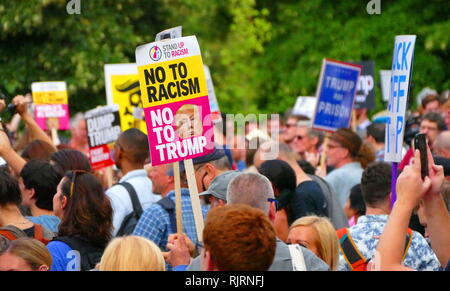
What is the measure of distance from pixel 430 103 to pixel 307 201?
5727 millimetres

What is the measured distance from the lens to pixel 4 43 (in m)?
17.3

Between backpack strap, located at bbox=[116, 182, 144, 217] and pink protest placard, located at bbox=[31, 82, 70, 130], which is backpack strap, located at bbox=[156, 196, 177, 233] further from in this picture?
pink protest placard, located at bbox=[31, 82, 70, 130]

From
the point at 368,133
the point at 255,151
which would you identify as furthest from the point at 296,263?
the point at 368,133

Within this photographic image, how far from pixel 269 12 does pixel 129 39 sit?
7.13 meters

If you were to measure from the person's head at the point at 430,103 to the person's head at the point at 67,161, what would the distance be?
680 cm

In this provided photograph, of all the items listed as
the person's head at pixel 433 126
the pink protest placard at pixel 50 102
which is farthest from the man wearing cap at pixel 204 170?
the pink protest placard at pixel 50 102

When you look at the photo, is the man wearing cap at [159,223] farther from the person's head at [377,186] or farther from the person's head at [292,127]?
the person's head at [292,127]

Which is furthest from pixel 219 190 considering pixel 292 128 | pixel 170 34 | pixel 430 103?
pixel 430 103

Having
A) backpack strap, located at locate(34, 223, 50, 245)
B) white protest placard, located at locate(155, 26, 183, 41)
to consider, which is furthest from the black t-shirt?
backpack strap, located at locate(34, 223, 50, 245)

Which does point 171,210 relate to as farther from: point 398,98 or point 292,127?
point 292,127

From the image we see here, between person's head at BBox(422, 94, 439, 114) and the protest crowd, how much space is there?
3351 millimetres

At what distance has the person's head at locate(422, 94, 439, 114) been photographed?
1311 centimetres

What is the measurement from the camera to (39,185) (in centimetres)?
693

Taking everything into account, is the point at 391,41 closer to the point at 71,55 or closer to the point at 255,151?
the point at 71,55
